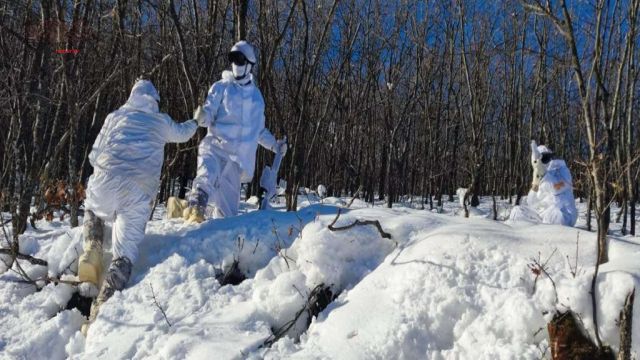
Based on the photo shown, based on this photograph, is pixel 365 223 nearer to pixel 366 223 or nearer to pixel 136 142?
pixel 366 223

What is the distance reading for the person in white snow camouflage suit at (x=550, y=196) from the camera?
23.4 ft

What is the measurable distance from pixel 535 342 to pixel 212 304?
1909 mm

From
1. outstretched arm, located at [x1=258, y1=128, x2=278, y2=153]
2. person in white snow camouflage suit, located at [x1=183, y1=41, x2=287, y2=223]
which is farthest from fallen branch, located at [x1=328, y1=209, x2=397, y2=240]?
outstretched arm, located at [x1=258, y1=128, x2=278, y2=153]

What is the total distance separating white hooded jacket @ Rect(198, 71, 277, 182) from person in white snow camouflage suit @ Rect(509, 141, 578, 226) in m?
4.13

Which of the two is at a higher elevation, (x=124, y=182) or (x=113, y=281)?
(x=124, y=182)

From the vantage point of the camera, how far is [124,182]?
380 centimetres

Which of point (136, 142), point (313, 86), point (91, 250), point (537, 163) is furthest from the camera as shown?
point (313, 86)

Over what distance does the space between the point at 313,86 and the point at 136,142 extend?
300 inches

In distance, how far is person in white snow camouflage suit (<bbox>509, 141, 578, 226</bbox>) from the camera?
713 cm

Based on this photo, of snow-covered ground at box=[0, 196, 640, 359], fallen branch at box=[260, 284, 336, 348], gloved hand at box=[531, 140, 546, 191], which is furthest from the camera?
gloved hand at box=[531, 140, 546, 191]

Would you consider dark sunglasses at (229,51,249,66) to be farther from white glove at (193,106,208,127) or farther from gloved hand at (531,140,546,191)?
gloved hand at (531,140,546,191)

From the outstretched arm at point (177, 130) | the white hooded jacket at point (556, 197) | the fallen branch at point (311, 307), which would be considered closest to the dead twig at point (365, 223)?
the fallen branch at point (311, 307)

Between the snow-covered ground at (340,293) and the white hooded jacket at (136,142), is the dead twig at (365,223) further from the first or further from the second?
the white hooded jacket at (136,142)

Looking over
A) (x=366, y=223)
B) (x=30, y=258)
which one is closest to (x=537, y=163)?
(x=366, y=223)
